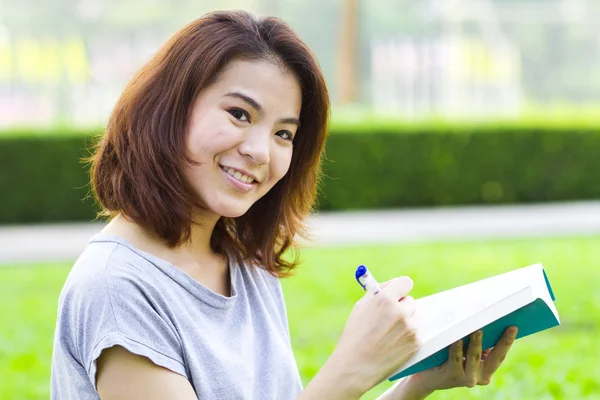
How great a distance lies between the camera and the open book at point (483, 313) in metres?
1.74

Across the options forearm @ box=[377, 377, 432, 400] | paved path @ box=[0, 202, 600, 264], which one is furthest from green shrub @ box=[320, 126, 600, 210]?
forearm @ box=[377, 377, 432, 400]

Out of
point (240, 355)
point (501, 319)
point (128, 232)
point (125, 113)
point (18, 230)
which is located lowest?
point (18, 230)

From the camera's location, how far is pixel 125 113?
6.34ft

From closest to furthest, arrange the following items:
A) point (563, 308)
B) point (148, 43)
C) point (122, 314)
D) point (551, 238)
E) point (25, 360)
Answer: point (122, 314)
point (25, 360)
point (563, 308)
point (551, 238)
point (148, 43)

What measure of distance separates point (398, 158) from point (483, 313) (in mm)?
10134

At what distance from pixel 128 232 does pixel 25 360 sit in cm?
293

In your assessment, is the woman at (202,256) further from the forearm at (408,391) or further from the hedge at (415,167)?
the hedge at (415,167)

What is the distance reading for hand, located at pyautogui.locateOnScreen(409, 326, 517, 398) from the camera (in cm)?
192

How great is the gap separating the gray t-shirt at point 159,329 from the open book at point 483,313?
0.99ft

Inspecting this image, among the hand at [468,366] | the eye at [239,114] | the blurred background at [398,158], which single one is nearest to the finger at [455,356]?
the hand at [468,366]

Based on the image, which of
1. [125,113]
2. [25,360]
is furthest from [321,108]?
[25,360]

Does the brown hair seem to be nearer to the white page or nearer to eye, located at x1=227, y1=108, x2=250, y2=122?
eye, located at x1=227, y1=108, x2=250, y2=122

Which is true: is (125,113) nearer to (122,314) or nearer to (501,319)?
(122,314)

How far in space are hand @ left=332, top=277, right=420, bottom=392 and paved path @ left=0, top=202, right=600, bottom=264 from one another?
6485 millimetres
